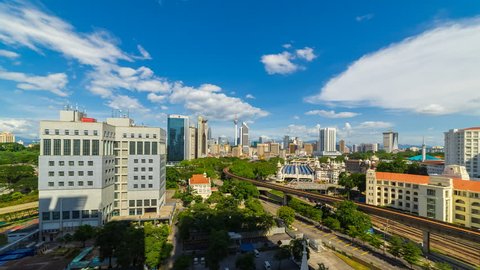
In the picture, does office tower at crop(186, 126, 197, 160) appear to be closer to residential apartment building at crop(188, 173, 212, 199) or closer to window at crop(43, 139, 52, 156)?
residential apartment building at crop(188, 173, 212, 199)

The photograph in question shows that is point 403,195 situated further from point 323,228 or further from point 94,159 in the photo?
point 94,159

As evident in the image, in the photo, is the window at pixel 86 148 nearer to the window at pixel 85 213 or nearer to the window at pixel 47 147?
the window at pixel 47 147

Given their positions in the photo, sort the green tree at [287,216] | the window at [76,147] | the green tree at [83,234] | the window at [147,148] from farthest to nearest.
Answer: the window at [147,148], the green tree at [287,216], the window at [76,147], the green tree at [83,234]

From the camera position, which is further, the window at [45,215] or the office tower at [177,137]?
the office tower at [177,137]

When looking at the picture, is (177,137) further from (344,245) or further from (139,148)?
(344,245)

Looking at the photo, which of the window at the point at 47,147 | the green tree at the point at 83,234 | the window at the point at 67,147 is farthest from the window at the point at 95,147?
the green tree at the point at 83,234
